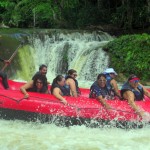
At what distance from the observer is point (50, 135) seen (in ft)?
19.0

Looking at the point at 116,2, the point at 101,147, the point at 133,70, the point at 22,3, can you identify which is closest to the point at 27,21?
the point at 22,3

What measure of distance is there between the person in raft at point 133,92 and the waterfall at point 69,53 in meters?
5.03

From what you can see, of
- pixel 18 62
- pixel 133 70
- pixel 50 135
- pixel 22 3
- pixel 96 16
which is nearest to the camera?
pixel 50 135

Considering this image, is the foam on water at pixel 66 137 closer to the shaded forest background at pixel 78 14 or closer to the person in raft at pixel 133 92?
the person in raft at pixel 133 92

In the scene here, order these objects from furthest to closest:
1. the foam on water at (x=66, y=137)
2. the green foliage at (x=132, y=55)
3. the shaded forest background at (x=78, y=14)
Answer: the shaded forest background at (x=78, y=14) → the green foliage at (x=132, y=55) → the foam on water at (x=66, y=137)

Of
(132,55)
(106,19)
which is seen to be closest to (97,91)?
(132,55)

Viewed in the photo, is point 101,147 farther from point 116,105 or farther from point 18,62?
point 18,62

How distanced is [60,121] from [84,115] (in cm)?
44

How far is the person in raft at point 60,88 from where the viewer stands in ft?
20.2

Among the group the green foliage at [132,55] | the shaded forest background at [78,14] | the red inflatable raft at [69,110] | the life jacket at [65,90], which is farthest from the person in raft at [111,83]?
the shaded forest background at [78,14]

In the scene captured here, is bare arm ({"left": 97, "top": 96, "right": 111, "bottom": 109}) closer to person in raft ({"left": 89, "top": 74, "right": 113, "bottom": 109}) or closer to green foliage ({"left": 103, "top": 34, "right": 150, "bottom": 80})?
person in raft ({"left": 89, "top": 74, "right": 113, "bottom": 109})

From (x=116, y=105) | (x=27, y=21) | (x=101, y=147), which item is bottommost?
(x=101, y=147)

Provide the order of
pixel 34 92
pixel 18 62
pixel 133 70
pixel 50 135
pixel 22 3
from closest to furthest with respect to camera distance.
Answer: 1. pixel 50 135
2. pixel 34 92
3. pixel 133 70
4. pixel 18 62
5. pixel 22 3

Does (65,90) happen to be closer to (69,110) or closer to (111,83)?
(69,110)
